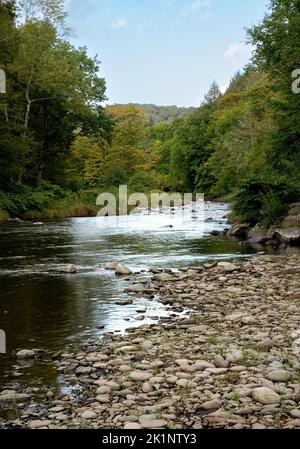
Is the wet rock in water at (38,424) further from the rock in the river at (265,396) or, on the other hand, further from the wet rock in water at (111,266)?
the wet rock in water at (111,266)

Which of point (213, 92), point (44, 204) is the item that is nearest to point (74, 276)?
point (44, 204)

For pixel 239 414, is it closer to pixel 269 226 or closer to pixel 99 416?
pixel 99 416

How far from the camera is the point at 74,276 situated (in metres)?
11.9

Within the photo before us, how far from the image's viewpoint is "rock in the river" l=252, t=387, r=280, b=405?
460cm

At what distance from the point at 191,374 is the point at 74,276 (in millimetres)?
6826

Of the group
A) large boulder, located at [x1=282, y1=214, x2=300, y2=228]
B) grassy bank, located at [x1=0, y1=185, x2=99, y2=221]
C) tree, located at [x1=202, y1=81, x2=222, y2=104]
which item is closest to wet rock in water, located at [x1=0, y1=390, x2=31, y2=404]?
large boulder, located at [x1=282, y1=214, x2=300, y2=228]

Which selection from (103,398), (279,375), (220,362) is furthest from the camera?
(220,362)

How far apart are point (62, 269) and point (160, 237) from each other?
290 inches

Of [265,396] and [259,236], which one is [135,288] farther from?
[259,236]

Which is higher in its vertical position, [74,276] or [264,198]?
[264,198]

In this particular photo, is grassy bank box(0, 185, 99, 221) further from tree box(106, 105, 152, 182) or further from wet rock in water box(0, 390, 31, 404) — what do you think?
wet rock in water box(0, 390, 31, 404)

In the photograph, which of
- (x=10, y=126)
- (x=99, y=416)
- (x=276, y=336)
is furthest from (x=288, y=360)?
(x=10, y=126)

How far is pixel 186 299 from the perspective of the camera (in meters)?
9.22

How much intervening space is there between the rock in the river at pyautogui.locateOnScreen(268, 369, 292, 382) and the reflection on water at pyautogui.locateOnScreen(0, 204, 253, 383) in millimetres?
2293
